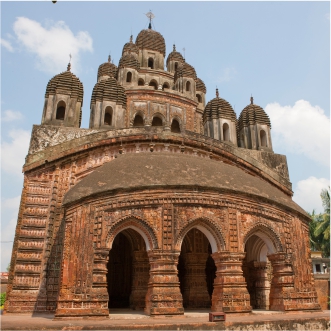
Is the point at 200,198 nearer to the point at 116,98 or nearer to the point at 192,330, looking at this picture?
the point at 192,330

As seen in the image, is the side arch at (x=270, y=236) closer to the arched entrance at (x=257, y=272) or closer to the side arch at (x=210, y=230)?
the side arch at (x=210, y=230)

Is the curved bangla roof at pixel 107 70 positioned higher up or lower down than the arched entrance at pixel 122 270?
higher up

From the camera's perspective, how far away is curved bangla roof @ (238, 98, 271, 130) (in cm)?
1998

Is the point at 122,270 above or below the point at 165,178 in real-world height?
below

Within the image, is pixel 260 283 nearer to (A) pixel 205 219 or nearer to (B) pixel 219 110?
(A) pixel 205 219

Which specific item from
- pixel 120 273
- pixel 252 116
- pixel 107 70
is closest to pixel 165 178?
pixel 120 273

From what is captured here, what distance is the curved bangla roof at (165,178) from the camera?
10.6m

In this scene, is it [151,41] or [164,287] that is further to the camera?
[151,41]

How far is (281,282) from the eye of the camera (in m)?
10.9

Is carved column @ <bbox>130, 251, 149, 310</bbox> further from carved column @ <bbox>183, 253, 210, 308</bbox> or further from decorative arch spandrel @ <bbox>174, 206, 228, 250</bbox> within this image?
decorative arch spandrel @ <bbox>174, 206, 228, 250</bbox>

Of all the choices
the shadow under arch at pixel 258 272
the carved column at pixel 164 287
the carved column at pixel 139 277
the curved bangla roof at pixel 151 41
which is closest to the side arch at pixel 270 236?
the shadow under arch at pixel 258 272

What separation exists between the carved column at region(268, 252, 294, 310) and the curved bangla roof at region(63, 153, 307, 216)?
1842 mm

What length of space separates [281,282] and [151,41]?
20.4 metres

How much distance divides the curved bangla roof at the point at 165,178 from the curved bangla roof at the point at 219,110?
282 inches
